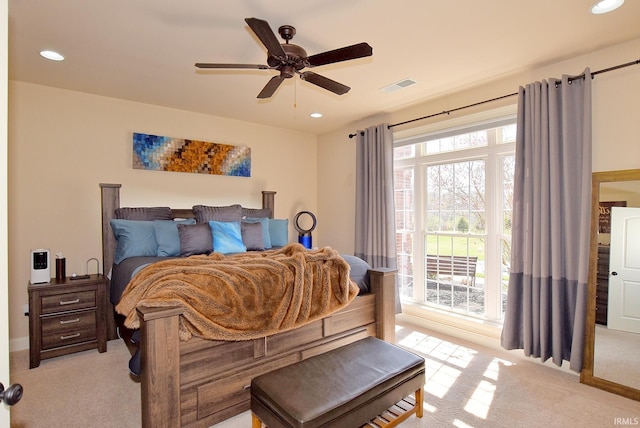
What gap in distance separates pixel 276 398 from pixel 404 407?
985 millimetres

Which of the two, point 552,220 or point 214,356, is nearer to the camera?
point 214,356

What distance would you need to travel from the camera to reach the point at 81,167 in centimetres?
343

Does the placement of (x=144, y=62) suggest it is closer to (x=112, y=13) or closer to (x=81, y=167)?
(x=112, y=13)

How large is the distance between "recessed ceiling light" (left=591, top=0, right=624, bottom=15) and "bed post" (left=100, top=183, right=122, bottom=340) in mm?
4183

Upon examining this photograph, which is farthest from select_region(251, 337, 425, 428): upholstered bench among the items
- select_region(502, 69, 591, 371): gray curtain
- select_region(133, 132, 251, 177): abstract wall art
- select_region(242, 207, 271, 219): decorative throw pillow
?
select_region(133, 132, 251, 177): abstract wall art

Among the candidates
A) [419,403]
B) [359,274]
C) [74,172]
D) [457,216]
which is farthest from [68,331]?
[457,216]

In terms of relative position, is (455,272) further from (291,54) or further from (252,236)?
(291,54)

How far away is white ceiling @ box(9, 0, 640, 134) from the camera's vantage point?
80.4 inches

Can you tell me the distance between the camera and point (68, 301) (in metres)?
2.97

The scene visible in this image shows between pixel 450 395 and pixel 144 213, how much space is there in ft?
10.8

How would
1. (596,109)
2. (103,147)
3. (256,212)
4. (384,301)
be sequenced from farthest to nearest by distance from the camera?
(256,212) < (103,147) < (384,301) < (596,109)

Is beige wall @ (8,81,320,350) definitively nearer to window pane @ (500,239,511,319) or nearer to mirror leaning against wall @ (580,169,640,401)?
window pane @ (500,239,511,319)

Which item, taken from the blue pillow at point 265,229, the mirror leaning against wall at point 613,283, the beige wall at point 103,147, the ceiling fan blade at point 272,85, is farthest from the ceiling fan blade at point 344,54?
the blue pillow at point 265,229

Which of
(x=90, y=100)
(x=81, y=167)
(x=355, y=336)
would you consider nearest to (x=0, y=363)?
(x=355, y=336)
